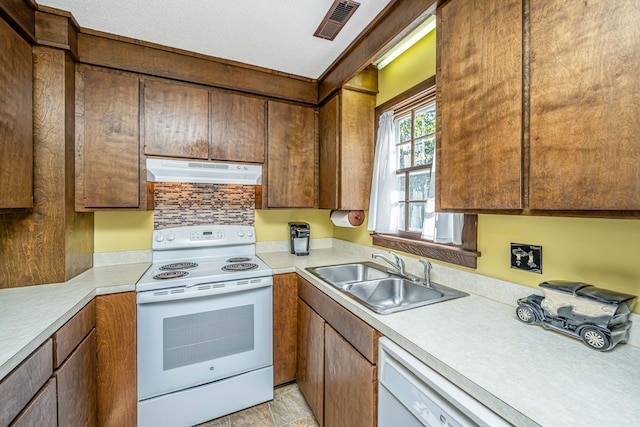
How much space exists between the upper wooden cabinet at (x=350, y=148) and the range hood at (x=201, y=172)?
2.09 ft

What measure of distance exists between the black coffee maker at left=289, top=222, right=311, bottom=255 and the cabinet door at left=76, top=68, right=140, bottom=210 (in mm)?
1224

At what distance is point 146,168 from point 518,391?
2.25 m

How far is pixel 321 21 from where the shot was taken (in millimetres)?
1604

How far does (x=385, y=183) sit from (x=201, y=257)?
1618 millimetres

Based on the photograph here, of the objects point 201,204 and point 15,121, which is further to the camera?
point 201,204

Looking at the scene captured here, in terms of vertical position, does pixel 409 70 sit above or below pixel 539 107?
above

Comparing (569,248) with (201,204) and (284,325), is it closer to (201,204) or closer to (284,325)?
(284,325)

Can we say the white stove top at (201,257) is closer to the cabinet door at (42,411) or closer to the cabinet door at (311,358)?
the cabinet door at (311,358)

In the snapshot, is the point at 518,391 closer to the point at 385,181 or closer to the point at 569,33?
the point at 569,33

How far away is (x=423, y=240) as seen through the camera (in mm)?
1851

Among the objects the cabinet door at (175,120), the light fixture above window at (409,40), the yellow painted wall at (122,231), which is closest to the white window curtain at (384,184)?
the light fixture above window at (409,40)

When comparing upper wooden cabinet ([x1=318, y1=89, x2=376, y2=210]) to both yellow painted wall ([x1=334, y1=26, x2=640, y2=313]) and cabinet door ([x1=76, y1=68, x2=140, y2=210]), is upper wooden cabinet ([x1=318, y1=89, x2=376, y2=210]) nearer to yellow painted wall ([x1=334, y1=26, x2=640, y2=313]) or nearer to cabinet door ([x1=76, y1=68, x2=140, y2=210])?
yellow painted wall ([x1=334, y1=26, x2=640, y2=313])

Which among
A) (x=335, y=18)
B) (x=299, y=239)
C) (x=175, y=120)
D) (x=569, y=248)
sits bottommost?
(x=299, y=239)

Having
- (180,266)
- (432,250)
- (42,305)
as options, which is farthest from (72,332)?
(432,250)
